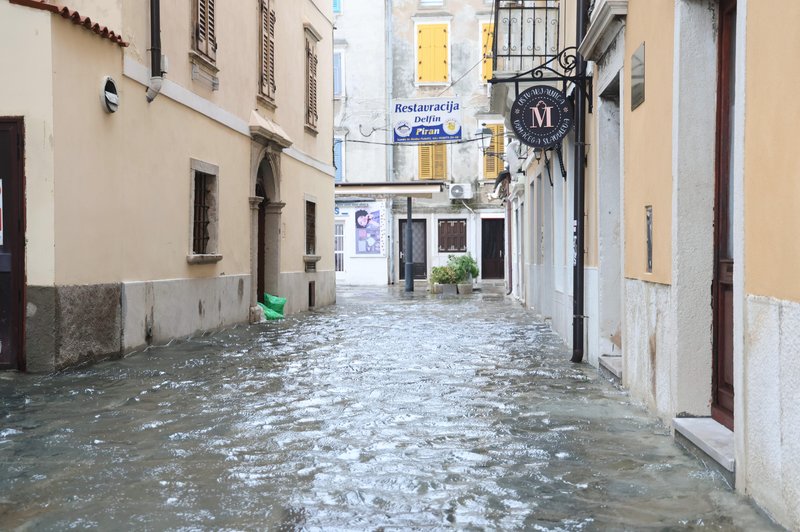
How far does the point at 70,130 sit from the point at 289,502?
570 centimetres

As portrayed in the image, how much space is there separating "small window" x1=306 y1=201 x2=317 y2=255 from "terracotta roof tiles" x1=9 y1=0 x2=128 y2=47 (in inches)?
386

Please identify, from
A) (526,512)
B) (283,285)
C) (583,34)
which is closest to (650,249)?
(526,512)

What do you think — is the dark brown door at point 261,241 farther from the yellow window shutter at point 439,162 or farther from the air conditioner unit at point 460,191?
the yellow window shutter at point 439,162

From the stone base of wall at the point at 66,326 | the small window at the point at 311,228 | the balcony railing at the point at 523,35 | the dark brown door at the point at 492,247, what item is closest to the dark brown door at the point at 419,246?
the dark brown door at the point at 492,247

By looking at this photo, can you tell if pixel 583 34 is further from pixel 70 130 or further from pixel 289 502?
pixel 289 502

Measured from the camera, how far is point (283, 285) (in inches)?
662

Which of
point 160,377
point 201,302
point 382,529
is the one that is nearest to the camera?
point 382,529

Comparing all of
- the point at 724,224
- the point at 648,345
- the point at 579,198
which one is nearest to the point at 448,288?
the point at 579,198

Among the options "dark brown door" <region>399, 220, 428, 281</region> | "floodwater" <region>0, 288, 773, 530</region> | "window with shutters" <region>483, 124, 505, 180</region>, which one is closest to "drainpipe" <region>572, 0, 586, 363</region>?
"floodwater" <region>0, 288, 773, 530</region>

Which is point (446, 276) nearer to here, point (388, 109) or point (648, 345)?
point (388, 109)

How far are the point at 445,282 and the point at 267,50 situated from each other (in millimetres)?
12097

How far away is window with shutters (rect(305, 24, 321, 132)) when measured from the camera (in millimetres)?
18859

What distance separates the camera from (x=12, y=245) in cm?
827

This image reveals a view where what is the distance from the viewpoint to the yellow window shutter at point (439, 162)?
33.3m
